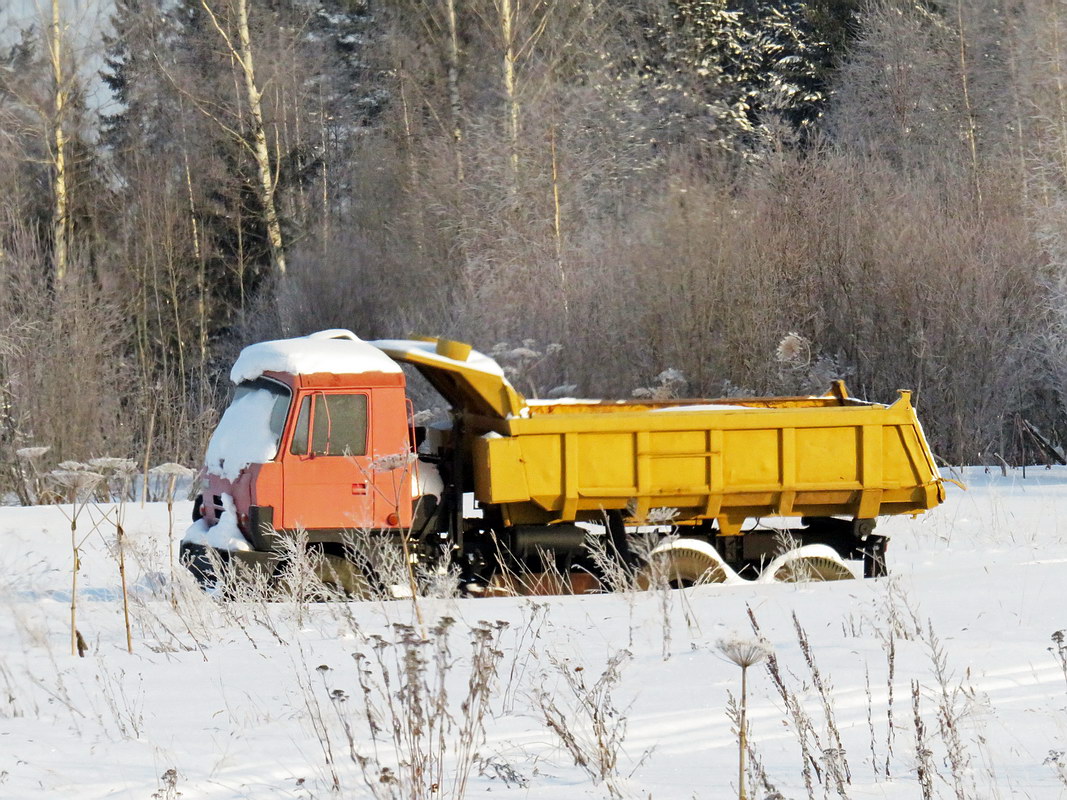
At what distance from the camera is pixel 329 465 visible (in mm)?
9438

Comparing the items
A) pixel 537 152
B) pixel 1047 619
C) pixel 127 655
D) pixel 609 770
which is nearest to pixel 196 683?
pixel 127 655

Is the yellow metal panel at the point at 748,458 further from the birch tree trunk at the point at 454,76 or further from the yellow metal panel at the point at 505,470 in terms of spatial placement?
the birch tree trunk at the point at 454,76

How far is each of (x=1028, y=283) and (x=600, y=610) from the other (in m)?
16.3

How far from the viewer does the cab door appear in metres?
9.35

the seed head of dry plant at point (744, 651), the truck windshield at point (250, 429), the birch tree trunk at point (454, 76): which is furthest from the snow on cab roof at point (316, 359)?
the birch tree trunk at point (454, 76)

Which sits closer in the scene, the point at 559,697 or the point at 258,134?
the point at 559,697

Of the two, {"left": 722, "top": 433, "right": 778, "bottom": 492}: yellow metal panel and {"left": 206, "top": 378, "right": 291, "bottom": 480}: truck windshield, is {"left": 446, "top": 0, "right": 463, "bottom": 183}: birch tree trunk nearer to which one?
{"left": 206, "top": 378, "right": 291, "bottom": 480}: truck windshield

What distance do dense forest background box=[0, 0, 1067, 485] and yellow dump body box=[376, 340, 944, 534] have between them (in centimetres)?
655

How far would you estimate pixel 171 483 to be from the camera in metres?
9.23

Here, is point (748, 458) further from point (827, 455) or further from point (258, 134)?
point (258, 134)

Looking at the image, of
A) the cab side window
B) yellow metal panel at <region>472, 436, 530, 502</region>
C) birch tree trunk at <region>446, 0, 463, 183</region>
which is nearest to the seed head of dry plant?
yellow metal panel at <region>472, 436, 530, 502</region>

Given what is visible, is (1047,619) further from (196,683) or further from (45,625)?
(45,625)

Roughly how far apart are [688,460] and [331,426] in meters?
2.65

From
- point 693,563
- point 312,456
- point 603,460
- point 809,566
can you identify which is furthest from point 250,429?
point 809,566
